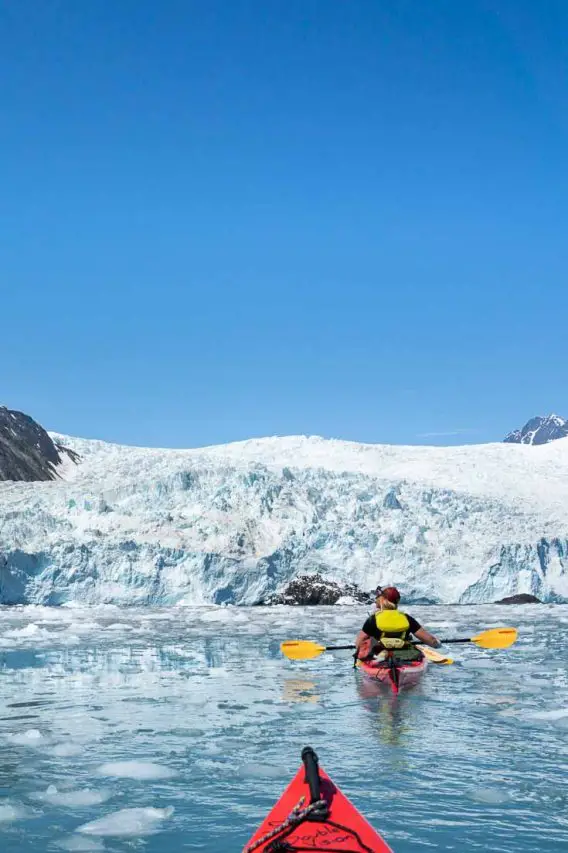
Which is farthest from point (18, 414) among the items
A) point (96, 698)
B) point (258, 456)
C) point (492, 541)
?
point (96, 698)

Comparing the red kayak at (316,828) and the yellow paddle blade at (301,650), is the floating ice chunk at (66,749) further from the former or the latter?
the yellow paddle blade at (301,650)

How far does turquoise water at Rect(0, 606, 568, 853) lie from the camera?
3811 mm

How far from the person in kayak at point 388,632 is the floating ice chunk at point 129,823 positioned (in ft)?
14.6

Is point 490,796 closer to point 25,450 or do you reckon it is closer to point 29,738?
point 29,738

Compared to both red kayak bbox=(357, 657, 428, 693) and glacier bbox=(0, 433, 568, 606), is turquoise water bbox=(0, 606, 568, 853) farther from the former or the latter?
glacier bbox=(0, 433, 568, 606)

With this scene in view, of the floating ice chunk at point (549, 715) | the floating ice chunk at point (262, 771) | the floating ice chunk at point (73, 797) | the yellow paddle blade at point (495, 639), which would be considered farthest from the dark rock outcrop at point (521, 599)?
the floating ice chunk at point (73, 797)

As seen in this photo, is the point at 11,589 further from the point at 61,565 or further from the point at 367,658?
the point at 367,658

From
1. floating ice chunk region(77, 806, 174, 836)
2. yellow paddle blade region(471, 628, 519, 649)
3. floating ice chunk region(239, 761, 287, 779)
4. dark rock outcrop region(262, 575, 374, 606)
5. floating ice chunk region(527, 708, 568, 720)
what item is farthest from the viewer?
dark rock outcrop region(262, 575, 374, 606)

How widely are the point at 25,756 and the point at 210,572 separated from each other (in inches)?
737

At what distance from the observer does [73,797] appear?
14.3 feet

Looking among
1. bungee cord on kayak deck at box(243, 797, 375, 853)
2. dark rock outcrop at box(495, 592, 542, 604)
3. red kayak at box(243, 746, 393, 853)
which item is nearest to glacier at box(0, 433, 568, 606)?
dark rock outcrop at box(495, 592, 542, 604)

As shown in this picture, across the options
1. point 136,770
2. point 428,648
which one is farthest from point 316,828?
point 428,648

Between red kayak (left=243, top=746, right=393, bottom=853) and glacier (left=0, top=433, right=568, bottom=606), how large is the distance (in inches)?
814

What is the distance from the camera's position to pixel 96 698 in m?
7.66
